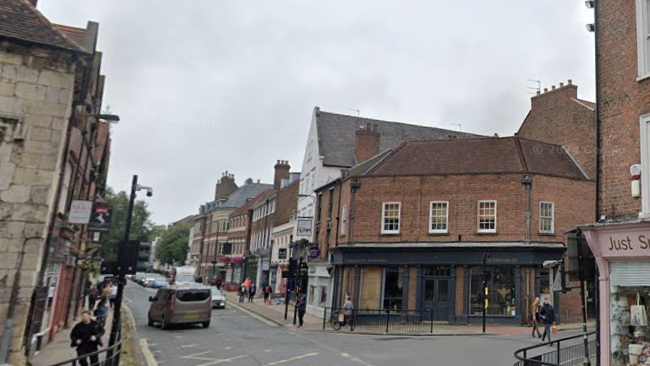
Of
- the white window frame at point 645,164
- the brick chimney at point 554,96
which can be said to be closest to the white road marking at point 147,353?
the white window frame at point 645,164

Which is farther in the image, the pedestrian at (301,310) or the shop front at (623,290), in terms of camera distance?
the pedestrian at (301,310)

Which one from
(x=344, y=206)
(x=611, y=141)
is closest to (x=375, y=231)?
(x=344, y=206)

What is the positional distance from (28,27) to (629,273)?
14.0 meters

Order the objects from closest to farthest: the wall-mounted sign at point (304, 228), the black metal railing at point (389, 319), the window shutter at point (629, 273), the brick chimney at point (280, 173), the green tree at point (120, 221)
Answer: the window shutter at point (629, 273), the black metal railing at point (389, 319), the wall-mounted sign at point (304, 228), the green tree at point (120, 221), the brick chimney at point (280, 173)

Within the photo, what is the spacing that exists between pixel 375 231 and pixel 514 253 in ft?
24.7

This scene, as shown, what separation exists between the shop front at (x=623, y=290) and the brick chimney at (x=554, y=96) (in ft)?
76.1

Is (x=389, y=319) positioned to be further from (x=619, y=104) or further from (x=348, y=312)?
(x=619, y=104)

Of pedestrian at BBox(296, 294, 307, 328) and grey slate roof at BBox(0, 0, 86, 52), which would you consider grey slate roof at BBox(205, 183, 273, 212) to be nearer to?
pedestrian at BBox(296, 294, 307, 328)

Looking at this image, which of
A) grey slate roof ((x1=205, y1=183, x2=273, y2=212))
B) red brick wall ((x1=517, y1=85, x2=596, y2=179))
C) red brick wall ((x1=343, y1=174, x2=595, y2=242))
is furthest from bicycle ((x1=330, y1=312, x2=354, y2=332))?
grey slate roof ((x1=205, y1=183, x2=273, y2=212))

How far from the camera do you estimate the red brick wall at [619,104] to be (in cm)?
1029

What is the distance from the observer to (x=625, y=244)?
1002cm

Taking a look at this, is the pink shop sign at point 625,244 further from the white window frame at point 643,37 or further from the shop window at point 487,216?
the shop window at point 487,216

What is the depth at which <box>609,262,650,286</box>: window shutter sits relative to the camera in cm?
976

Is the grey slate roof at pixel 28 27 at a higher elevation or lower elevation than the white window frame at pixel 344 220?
higher
